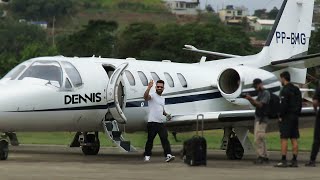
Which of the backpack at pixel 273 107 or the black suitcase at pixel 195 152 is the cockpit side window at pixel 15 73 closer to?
the black suitcase at pixel 195 152

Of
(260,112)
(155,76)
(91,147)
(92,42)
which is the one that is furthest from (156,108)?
(92,42)

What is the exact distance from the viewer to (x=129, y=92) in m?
24.9

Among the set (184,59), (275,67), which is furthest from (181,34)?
(275,67)

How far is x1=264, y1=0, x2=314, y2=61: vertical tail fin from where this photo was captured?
97.3 ft

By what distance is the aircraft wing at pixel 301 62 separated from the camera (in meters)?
26.0

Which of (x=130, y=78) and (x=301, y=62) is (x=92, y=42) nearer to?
(x=301, y=62)

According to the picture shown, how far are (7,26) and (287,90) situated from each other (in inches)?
5366

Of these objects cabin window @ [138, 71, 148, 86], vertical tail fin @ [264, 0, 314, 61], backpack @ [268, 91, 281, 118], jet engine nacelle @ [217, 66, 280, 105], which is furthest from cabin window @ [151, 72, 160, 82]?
backpack @ [268, 91, 281, 118]

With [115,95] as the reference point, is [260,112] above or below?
above

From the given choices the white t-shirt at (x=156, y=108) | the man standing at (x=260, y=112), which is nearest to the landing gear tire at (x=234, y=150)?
the white t-shirt at (x=156, y=108)

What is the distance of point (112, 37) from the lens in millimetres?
102875

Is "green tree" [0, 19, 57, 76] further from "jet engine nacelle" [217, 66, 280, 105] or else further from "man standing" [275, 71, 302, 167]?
"man standing" [275, 71, 302, 167]

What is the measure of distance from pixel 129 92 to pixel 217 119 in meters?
2.33

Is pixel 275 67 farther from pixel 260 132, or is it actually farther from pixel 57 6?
pixel 57 6
